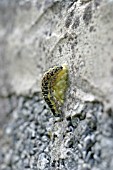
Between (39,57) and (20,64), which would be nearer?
(39,57)

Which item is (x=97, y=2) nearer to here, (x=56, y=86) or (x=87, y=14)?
(x=87, y=14)

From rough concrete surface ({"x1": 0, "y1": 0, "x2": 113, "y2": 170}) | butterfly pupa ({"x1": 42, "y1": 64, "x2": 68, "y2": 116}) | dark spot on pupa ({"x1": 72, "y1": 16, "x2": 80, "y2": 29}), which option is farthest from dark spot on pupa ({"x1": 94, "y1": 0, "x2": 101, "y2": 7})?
butterfly pupa ({"x1": 42, "y1": 64, "x2": 68, "y2": 116})

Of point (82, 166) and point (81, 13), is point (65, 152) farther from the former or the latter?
point (81, 13)

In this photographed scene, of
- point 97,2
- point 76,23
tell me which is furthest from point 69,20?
point 97,2

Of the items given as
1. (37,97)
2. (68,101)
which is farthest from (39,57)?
(68,101)

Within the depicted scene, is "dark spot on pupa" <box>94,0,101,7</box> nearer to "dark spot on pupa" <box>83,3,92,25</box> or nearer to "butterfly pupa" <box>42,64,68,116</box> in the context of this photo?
"dark spot on pupa" <box>83,3,92,25</box>

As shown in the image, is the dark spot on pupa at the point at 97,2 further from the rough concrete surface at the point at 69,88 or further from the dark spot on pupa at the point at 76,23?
the dark spot on pupa at the point at 76,23
